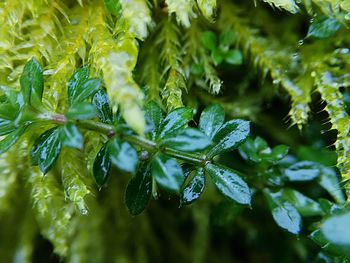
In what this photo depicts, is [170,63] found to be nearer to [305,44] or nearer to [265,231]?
[305,44]

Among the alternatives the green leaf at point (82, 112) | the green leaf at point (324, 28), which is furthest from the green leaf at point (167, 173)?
the green leaf at point (324, 28)

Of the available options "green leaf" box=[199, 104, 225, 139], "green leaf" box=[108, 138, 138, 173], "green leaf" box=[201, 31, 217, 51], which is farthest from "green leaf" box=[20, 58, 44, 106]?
"green leaf" box=[201, 31, 217, 51]

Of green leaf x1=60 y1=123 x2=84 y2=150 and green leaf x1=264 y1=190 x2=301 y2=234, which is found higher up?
green leaf x1=60 y1=123 x2=84 y2=150

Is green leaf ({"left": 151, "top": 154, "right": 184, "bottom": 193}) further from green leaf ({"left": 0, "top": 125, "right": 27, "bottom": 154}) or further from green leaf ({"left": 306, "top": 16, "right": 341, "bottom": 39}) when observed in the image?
green leaf ({"left": 306, "top": 16, "right": 341, "bottom": 39})

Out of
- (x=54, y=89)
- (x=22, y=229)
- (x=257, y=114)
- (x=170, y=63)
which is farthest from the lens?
(x=22, y=229)

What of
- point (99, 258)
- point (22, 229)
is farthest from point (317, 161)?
point (22, 229)

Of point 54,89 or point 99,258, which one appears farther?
point 99,258

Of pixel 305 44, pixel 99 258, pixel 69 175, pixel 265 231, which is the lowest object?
pixel 99 258
